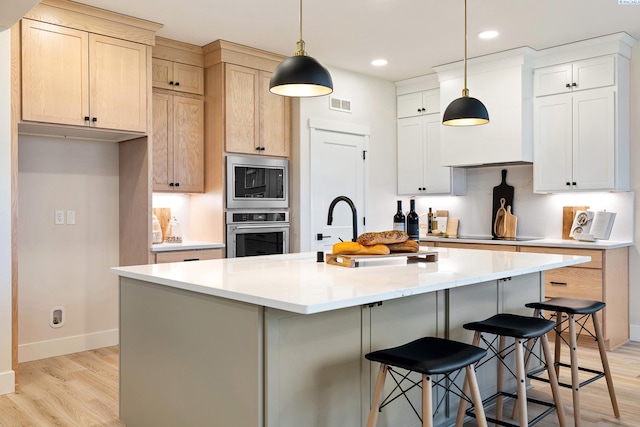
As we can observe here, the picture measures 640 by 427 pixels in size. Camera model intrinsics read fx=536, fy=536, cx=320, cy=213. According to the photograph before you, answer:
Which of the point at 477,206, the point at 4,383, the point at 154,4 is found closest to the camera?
the point at 4,383

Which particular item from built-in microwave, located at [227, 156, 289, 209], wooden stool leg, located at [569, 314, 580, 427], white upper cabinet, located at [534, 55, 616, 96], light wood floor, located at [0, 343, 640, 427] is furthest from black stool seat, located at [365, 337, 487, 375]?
white upper cabinet, located at [534, 55, 616, 96]

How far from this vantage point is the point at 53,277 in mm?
4199

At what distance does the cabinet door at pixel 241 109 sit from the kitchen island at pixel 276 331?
6.75 ft

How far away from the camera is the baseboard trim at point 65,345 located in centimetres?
402

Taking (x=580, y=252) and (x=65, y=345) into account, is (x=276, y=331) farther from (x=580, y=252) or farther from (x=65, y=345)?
(x=580, y=252)

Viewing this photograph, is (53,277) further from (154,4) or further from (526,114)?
(526,114)

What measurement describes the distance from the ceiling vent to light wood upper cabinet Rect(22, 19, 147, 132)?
1.95 m

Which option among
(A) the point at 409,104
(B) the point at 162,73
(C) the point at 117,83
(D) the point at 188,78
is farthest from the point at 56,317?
(A) the point at 409,104

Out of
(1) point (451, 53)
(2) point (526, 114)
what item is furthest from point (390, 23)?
(2) point (526, 114)

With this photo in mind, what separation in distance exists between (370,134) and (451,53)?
1.25 metres

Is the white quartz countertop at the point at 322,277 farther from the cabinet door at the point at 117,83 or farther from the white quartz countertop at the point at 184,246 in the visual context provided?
the cabinet door at the point at 117,83

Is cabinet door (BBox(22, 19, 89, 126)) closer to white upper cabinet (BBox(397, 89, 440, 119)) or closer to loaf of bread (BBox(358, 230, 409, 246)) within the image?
loaf of bread (BBox(358, 230, 409, 246))

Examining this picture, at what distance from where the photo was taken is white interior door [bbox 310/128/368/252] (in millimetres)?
5289

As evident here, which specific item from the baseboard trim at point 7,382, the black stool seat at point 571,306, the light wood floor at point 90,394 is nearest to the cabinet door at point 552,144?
the light wood floor at point 90,394
